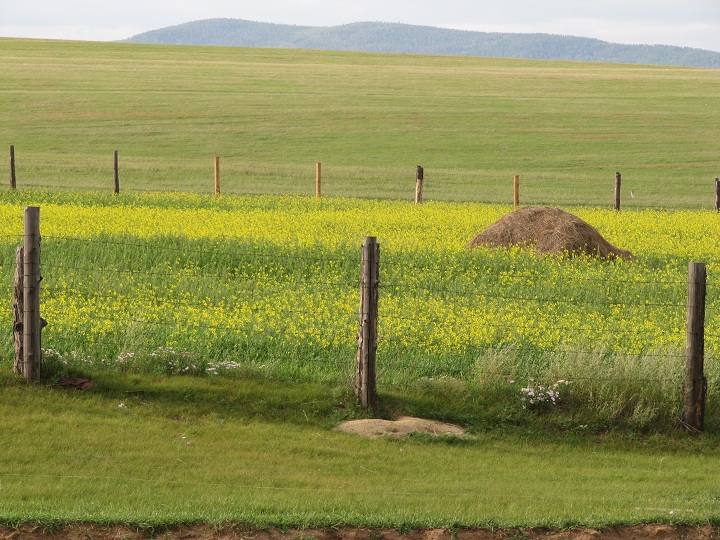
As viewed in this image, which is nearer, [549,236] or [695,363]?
[695,363]

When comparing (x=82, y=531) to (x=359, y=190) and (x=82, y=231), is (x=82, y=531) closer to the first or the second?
(x=82, y=231)

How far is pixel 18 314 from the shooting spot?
9406 mm

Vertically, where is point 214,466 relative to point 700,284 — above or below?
below

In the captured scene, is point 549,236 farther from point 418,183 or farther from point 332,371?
point 418,183

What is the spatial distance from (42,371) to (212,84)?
65.7 m

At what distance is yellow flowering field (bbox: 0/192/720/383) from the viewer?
1072cm

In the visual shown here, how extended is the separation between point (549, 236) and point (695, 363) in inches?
393

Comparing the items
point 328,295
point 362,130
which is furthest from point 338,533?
point 362,130

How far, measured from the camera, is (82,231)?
1997 centimetres

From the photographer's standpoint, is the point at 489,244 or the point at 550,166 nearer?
the point at 489,244

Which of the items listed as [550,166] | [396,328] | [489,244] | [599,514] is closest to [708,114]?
[550,166]

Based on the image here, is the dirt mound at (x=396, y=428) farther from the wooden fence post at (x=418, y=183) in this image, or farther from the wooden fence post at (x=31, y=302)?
the wooden fence post at (x=418, y=183)

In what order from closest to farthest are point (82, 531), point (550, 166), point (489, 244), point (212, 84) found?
point (82, 531)
point (489, 244)
point (550, 166)
point (212, 84)

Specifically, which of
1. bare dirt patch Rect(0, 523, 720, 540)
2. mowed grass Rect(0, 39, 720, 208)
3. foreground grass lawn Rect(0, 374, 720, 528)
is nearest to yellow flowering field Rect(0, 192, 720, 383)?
foreground grass lawn Rect(0, 374, 720, 528)
